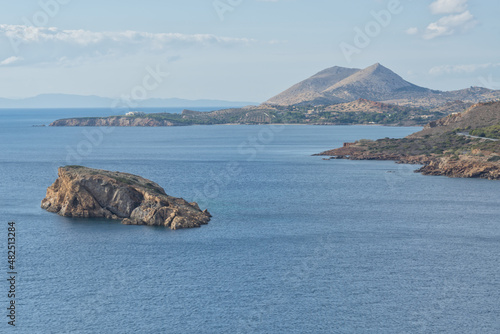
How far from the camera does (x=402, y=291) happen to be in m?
61.6

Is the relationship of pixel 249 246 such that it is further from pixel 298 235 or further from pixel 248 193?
pixel 248 193

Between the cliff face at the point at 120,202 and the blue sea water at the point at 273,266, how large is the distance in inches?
101

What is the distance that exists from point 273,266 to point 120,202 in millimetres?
31980

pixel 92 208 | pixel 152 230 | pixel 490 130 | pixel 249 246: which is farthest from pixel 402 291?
pixel 490 130

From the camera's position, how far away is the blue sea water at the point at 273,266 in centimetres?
5497

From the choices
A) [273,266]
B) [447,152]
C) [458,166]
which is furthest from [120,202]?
[447,152]

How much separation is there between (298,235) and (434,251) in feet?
58.2

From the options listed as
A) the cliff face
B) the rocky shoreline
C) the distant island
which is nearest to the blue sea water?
the cliff face

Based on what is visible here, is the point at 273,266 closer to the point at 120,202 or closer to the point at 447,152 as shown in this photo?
the point at 120,202

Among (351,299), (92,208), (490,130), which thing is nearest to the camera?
(351,299)

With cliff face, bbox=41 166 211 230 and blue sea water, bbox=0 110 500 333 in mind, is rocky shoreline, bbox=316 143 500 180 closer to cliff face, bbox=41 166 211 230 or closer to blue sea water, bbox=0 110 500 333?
blue sea water, bbox=0 110 500 333

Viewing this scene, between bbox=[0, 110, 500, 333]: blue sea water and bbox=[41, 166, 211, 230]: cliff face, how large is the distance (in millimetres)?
2569

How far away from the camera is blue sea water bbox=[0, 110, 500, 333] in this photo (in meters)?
55.0

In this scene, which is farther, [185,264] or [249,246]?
[249,246]
